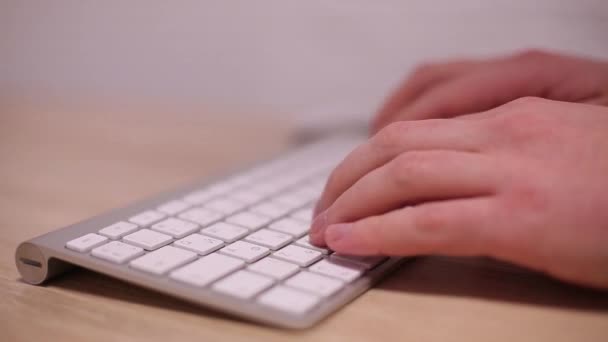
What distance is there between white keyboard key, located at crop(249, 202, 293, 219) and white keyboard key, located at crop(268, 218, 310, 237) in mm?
16

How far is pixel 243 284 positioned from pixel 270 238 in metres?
0.10

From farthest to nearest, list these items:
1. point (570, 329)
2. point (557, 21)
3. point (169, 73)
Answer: point (169, 73) < point (557, 21) < point (570, 329)

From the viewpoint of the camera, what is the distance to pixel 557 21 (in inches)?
39.7

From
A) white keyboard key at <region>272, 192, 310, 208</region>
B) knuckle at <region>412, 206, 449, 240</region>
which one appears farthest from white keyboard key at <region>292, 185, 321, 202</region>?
knuckle at <region>412, 206, 449, 240</region>

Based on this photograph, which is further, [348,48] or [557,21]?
[348,48]

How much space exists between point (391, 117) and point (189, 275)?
0.45 metres

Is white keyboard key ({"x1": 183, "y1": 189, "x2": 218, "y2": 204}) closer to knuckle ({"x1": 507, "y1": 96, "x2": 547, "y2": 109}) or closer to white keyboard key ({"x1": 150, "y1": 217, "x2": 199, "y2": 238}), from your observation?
white keyboard key ({"x1": 150, "y1": 217, "x2": 199, "y2": 238})

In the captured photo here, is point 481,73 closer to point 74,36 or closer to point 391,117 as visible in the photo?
point 391,117

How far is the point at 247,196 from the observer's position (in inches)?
26.3

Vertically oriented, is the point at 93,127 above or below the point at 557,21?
below

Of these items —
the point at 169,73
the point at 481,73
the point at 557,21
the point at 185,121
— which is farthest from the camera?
the point at 169,73

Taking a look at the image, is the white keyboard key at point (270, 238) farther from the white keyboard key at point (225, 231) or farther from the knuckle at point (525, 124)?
the knuckle at point (525, 124)

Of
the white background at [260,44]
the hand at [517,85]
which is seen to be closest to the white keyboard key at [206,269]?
the hand at [517,85]

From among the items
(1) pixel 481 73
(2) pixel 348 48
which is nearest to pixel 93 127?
(2) pixel 348 48
